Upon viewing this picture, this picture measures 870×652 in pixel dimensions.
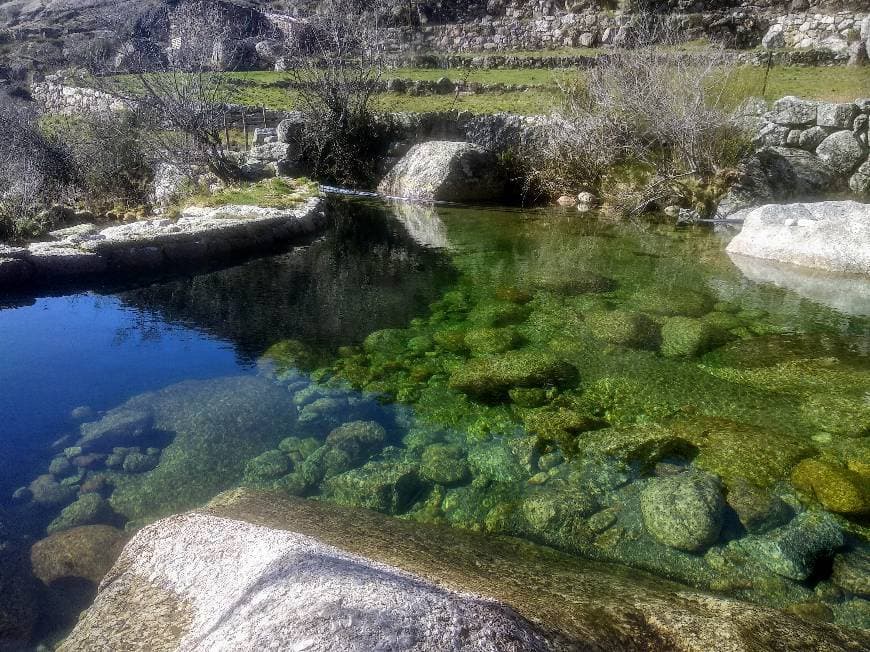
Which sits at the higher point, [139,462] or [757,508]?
[757,508]

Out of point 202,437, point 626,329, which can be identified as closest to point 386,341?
point 202,437

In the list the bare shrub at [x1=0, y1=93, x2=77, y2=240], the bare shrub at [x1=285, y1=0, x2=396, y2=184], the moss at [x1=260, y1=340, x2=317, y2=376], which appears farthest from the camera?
Answer: the bare shrub at [x1=285, y1=0, x2=396, y2=184]

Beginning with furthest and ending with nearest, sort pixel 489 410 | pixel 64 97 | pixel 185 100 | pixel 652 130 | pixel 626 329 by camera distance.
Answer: pixel 64 97 → pixel 185 100 → pixel 652 130 → pixel 626 329 → pixel 489 410

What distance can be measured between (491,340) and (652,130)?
9417 mm

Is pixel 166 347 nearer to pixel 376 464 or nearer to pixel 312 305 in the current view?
pixel 312 305

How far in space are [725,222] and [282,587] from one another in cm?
1384

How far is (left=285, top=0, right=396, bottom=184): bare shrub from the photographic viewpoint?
18.6 meters

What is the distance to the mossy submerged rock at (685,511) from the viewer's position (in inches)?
173

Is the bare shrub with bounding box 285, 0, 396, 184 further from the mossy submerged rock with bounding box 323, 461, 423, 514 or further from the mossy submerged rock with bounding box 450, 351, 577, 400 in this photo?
the mossy submerged rock with bounding box 323, 461, 423, 514

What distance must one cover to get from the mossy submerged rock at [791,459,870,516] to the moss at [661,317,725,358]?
239cm

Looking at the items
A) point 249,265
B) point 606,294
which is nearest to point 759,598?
point 606,294

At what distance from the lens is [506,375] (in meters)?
6.74

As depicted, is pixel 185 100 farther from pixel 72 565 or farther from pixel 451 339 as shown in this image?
pixel 72 565

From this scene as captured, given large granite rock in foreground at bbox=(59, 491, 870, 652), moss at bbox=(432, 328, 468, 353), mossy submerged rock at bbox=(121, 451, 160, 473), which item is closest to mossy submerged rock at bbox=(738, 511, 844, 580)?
large granite rock in foreground at bbox=(59, 491, 870, 652)
